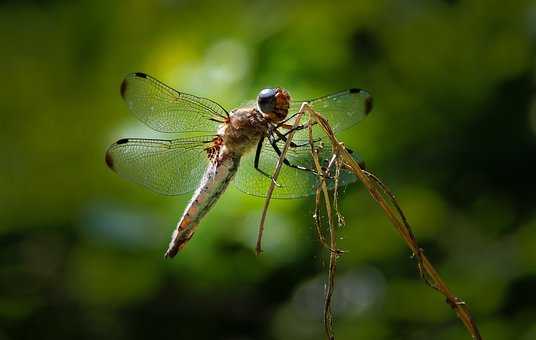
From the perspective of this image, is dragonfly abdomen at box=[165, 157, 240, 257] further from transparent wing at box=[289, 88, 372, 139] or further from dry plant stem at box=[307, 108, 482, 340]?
dry plant stem at box=[307, 108, 482, 340]

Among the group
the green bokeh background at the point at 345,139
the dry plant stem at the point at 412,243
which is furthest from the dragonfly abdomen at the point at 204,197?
the green bokeh background at the point at 345,139

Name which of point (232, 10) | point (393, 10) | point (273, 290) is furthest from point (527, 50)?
point (273, 290)

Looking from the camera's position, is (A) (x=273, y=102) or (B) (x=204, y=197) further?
(B) (x=204, y=197)

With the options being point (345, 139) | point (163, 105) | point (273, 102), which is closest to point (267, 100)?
point (273, 102)

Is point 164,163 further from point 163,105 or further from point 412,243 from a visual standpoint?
point 412,243

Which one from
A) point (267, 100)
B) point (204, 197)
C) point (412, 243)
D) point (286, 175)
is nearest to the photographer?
point (412, 243)

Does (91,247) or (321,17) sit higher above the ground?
(321,17)

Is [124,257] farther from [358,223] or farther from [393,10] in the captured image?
[393,10]
